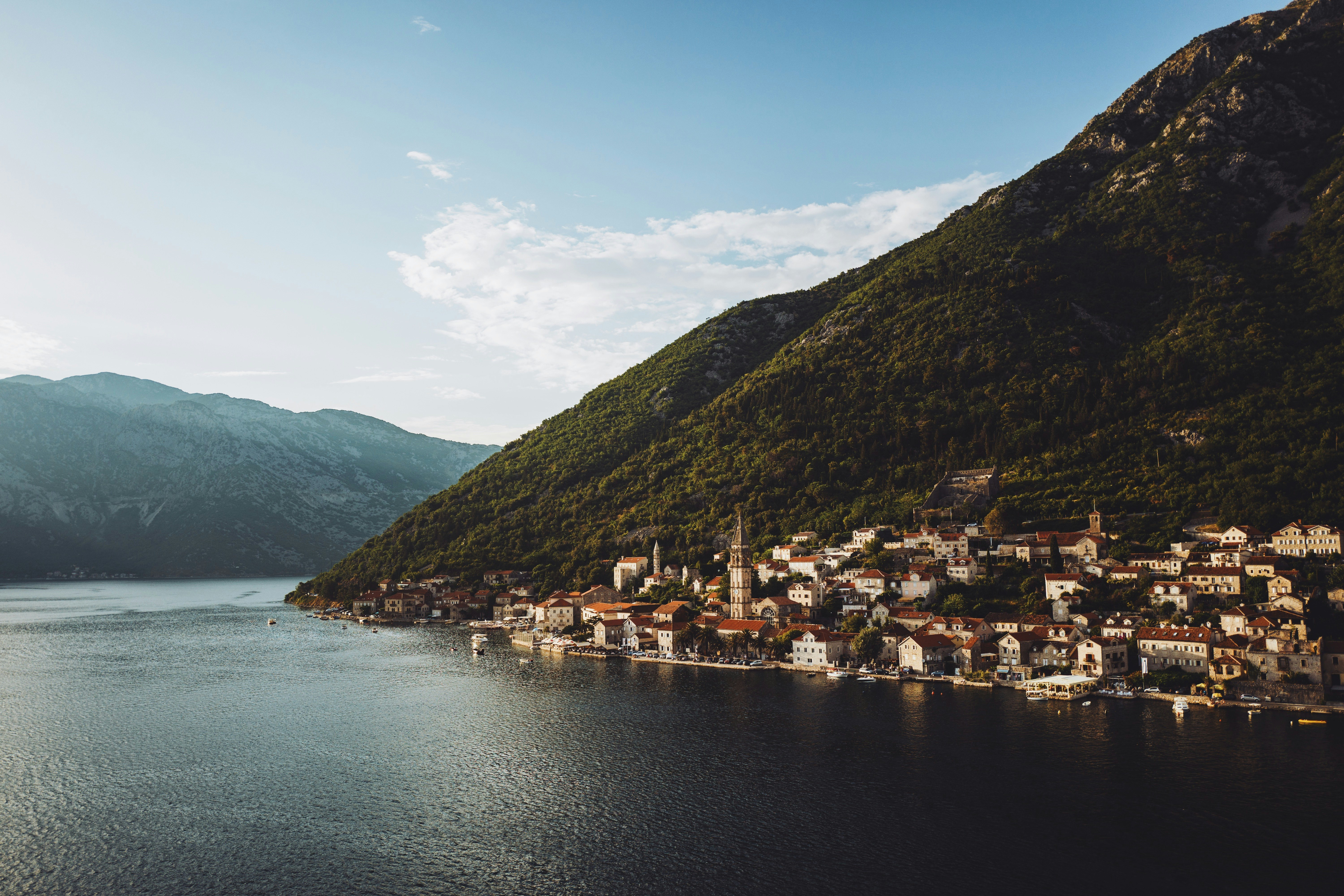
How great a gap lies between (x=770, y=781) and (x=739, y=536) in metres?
56.2

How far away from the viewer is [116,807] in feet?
144

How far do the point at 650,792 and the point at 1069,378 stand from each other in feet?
360

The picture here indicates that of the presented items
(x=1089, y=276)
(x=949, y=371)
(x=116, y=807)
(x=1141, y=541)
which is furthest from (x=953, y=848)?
(x=1089, y=276)

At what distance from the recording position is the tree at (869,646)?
7931 cm

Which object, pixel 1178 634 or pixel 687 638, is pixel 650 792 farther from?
pixel 687 638

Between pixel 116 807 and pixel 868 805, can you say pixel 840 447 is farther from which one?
pixel 116 807

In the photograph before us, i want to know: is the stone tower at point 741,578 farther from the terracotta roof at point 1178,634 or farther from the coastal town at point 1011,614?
the terracotta roof at point 1178,634

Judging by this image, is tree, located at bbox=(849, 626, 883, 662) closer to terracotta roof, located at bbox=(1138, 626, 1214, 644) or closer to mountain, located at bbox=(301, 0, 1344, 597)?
terracotta roof, located at bbox=(1138, 626, 1214, 644)

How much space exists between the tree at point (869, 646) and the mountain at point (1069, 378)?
28.9 m

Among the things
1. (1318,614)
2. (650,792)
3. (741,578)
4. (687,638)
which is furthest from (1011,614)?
(650,792)

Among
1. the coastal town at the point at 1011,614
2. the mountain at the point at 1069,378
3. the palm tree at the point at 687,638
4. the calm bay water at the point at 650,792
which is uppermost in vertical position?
the mountain at the point at 1069,378

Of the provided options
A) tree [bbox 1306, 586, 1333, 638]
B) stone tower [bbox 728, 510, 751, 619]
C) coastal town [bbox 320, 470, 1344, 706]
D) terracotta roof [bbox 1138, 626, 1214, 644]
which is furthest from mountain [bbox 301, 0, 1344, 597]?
terracotta roof [bbox 1138, 626, 1214, 644]

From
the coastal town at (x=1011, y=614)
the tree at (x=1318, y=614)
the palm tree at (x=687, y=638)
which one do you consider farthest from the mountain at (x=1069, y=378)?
the palm tree at (x=687, y=638)

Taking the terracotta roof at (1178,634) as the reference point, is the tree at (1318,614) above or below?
above
